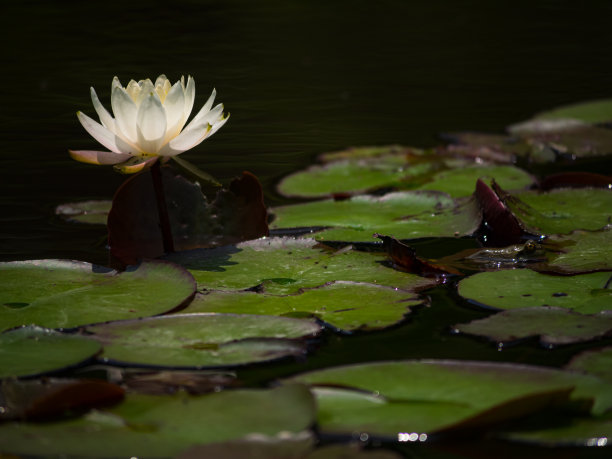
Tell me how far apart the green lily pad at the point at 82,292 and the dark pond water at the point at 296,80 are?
0.21m

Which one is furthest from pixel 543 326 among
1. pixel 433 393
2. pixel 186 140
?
pixel 186 140

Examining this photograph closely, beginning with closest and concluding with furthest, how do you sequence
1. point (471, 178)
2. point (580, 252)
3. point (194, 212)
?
point (580, 252) → point (194, 212) → point (471, 178)

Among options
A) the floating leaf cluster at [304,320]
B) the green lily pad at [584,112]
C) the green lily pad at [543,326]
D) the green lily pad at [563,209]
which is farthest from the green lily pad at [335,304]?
the green lily pad at [584,112]

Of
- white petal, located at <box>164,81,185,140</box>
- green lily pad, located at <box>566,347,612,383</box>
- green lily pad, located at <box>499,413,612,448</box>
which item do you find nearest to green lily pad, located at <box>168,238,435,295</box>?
white petal, located at <box>164,81,185,140</box>

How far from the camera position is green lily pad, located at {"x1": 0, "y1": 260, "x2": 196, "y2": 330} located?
1.23 meters

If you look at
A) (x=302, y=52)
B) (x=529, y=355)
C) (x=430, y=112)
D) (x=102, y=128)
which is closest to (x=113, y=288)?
(x=102, y=128)

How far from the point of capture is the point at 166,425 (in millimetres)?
889

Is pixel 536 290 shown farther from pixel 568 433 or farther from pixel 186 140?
pixel 186 140

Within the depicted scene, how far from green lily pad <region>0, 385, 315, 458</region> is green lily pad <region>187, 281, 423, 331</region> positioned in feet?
1.03

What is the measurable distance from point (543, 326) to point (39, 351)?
2.53 feet

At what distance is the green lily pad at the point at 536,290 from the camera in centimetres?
129

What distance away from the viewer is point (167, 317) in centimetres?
121

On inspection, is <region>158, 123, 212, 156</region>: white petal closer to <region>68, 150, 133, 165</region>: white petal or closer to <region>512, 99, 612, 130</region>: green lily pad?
<region>68, 150, 133, 165</region>: white petal

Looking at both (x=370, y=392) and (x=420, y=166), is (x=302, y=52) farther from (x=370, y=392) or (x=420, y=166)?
(x=370, y=392)
